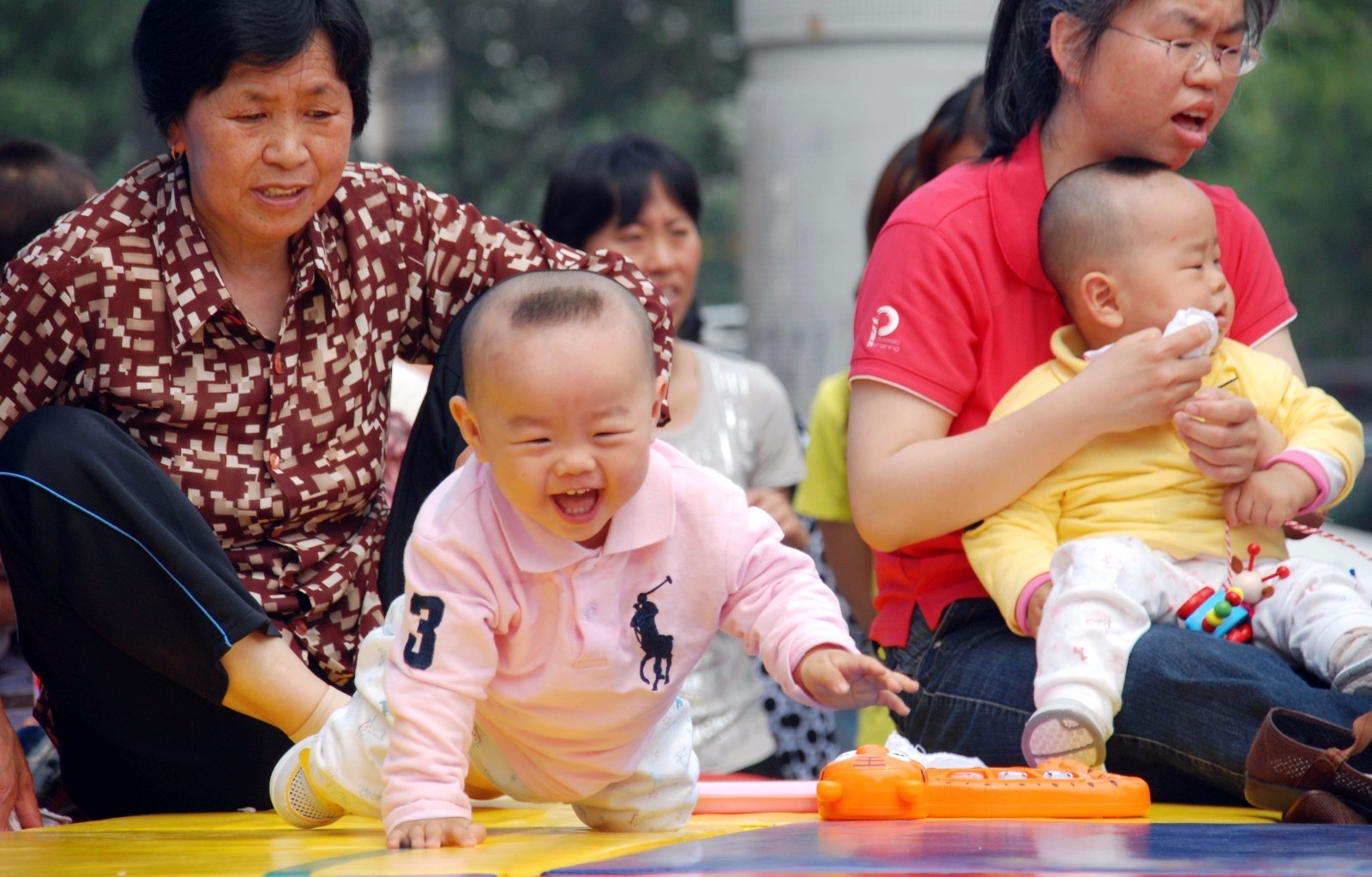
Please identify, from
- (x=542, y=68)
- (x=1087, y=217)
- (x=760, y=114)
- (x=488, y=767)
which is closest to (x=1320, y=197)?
(x=542, y=68)

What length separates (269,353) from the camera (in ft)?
9.85

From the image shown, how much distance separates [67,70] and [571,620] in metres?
9.07

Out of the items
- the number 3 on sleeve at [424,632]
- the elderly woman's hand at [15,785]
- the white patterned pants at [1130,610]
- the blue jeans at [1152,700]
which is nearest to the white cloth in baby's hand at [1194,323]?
the white patterned pants at [1130,610]

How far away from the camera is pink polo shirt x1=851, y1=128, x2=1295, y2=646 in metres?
2.94

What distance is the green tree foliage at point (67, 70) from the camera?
9.85 metres

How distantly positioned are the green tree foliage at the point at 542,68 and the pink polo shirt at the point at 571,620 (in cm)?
997

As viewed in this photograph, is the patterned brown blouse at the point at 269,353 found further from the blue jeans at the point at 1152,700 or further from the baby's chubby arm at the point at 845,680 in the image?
the baby's chubby arm at the point at 845,680

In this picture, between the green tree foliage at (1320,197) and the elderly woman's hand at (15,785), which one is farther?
the green tree foliage at (1320,197)

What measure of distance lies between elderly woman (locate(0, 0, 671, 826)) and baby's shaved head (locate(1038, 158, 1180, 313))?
0.71 meters

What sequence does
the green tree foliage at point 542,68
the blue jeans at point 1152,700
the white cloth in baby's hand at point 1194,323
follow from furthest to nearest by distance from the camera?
1. the green tree foliage at point 542,68
2. the white cloth in baby's hand at point 1194,323
3. the blue jeans at point 1152,700

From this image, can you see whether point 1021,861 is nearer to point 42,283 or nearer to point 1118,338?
point 1118,338

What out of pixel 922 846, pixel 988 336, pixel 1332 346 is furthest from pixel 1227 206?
pixel 1332 346

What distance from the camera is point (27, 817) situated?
2.81m

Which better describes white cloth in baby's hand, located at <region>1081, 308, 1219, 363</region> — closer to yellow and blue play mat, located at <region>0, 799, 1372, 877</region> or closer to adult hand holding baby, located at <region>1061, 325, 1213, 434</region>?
adult hand holding baby, located at <region>1061, 325, 1213, 434</region>
